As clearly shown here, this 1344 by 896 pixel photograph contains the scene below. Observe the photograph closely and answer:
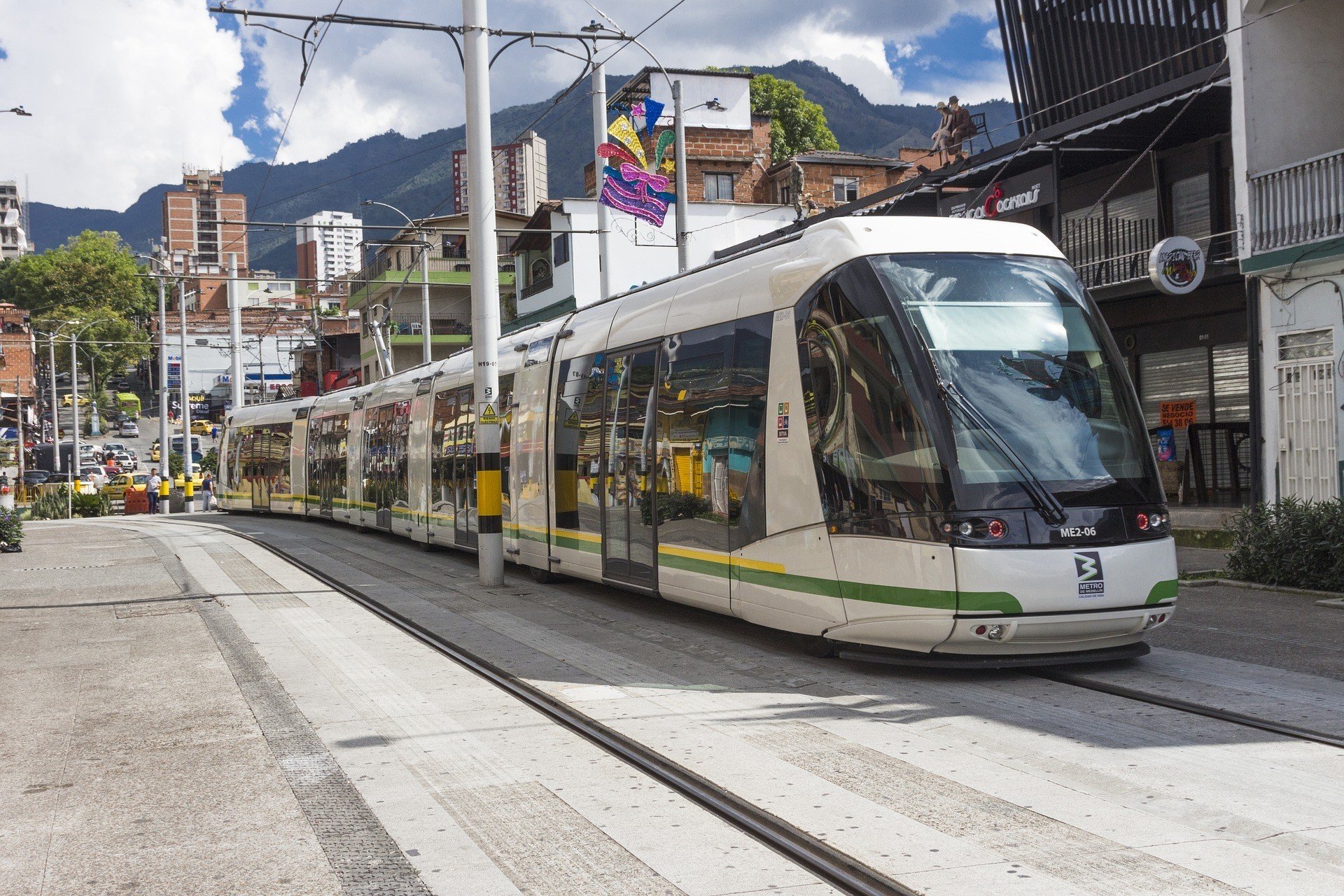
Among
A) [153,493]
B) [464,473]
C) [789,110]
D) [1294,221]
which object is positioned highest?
[789,110]

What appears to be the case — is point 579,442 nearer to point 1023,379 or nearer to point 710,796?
point 1023,379

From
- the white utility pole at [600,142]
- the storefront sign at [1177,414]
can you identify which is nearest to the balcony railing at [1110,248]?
the storefront sign at [1177,414]

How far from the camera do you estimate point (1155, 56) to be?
21484 mm

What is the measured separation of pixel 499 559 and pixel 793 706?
8.07m

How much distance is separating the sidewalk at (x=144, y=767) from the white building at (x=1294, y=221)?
12206 millimetres

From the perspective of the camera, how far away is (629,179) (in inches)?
816

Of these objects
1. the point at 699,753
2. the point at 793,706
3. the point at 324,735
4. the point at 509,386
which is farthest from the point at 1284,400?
the point at 324,735

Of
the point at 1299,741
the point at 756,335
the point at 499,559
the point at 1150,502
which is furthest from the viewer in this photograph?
the point at 499,559

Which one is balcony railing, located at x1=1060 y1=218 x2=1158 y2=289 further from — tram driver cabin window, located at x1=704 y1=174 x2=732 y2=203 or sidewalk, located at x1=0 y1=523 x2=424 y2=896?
tram driver cabin window, located at x1=704 y1=174 x2=732 y2=203

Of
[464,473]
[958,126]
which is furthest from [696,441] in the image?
[958,126]

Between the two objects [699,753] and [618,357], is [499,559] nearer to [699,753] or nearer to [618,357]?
[618,357]

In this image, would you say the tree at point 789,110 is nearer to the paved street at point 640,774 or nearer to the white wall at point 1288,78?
the white wall at point 1288,78

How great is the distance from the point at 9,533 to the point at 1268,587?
65.5 ft

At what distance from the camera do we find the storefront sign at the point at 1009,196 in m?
20.8
